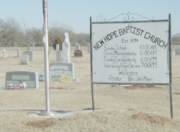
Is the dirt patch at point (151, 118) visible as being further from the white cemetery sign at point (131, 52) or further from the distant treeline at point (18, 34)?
the distant treeline at point (18, 34)

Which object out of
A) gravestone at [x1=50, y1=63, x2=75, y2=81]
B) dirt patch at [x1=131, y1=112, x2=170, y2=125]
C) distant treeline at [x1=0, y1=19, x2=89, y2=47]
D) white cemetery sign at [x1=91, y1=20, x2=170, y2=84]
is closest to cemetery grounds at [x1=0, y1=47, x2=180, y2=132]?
dirt patch at [x1=131, y1=112, x2=170, y2=125]

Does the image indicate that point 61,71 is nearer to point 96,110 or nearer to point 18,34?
point 96,110

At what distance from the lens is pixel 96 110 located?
12.3 meters

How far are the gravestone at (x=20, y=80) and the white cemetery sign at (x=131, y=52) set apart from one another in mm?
7178

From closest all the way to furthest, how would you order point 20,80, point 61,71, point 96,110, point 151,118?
point 151,118
point 96,110
point 20,80
point 61,71

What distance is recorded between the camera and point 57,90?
750 inches

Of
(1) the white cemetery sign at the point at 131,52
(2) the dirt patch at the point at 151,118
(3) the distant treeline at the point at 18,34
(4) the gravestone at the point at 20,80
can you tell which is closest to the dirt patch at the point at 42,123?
(2) the dirt patch at the point at 151,118

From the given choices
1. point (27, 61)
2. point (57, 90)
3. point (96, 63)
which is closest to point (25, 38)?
point (27, 61)

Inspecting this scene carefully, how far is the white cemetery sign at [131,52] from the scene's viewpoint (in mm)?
11484

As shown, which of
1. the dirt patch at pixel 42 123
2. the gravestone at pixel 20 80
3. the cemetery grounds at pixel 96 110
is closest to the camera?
the cemetery grounds at pixel 96 110

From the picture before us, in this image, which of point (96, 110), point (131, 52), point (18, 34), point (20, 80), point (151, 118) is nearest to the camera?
point (151, 118)

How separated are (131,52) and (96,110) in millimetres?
1612

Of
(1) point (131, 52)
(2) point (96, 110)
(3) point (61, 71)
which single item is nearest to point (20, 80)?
(3) point (61, 71)

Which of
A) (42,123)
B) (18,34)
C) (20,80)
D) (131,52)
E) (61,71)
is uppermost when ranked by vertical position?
(18,34)
